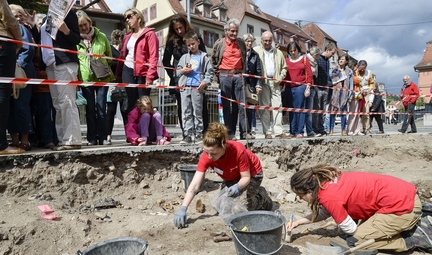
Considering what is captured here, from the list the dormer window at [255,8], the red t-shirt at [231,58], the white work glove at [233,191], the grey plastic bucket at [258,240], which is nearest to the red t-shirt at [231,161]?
the white work glove at [233,191]

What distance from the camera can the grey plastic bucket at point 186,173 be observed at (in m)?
4.69

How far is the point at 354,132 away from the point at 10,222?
25.9 ft

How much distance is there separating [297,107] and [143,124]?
3475 millimetres

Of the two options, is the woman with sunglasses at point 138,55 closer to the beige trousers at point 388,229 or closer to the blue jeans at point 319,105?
the beige trousers at point 388,229

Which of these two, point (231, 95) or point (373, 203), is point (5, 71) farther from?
point (373, 203)

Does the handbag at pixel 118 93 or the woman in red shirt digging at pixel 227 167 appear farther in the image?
the handbag at pixel 118 93

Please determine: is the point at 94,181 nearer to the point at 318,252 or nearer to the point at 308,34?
the point at 318,252

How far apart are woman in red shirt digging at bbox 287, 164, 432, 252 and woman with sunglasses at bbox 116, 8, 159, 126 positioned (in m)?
3.14

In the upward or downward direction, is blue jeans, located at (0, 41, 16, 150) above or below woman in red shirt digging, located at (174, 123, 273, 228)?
above

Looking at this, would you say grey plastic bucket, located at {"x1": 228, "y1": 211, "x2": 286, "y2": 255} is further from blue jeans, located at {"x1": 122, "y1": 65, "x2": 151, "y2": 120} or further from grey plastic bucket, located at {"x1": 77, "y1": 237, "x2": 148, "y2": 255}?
blue jeans, located at {"x1": 122, "y1": 65, "x2": 151, "y2": 120}

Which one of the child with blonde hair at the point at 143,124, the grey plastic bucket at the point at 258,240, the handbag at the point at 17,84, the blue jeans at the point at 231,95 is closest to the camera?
the grey plastic bucket at the point at 258,240

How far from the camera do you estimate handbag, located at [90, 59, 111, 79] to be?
5470mm

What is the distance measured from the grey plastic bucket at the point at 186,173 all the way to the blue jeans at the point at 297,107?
3204 millimetres

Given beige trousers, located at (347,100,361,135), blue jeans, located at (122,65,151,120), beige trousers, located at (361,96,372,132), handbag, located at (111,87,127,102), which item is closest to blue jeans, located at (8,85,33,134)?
handbag, located at (111,87,127,102)
